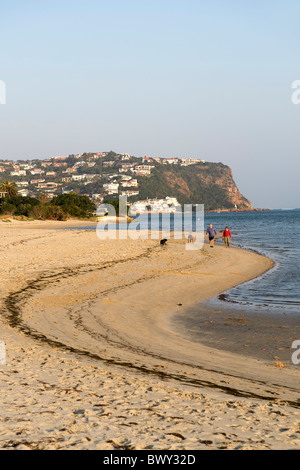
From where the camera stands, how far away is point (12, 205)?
95.9 m

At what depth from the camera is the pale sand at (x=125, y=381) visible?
15.4ft

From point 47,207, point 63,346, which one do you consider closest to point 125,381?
point 63,346

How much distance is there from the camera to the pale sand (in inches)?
185

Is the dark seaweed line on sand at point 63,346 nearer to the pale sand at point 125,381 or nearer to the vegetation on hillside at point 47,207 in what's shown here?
the pale sand at point 125,381

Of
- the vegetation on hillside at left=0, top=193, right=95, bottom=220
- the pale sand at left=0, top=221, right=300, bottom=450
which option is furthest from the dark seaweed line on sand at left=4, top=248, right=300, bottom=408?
the vegetation on hillside at left=0, top=193, right=95, bottom=220

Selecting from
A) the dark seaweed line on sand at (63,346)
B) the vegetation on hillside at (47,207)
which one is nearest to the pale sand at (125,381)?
the dark seaweed line on sand at (63,346)

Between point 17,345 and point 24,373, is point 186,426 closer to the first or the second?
point 24,373

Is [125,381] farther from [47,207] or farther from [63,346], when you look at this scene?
[47,207]

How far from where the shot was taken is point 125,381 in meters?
6.62

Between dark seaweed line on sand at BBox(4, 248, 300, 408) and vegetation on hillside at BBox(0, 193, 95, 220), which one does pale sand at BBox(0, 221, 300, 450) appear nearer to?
dark seaweed line on sand at BBox(4, 248, 300, 408)

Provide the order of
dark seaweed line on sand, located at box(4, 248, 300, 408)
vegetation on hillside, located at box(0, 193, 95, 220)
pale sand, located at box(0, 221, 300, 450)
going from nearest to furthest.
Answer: pale sand, located at box(0, 221, 300, 450), dark seaweed line on sand, located at box(4, 248, 300, 408), vegetation on hillside, located at box(0, 193, 95, 220)

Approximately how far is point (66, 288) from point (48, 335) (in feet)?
21.4

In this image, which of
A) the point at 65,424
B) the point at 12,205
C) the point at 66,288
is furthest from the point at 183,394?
the point at 12,205

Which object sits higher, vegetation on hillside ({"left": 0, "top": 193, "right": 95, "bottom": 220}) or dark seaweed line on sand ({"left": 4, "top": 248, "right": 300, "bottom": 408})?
vegetation on hillside ({"left": 0, "top": 193, "right": 95, "bottom": 220})
